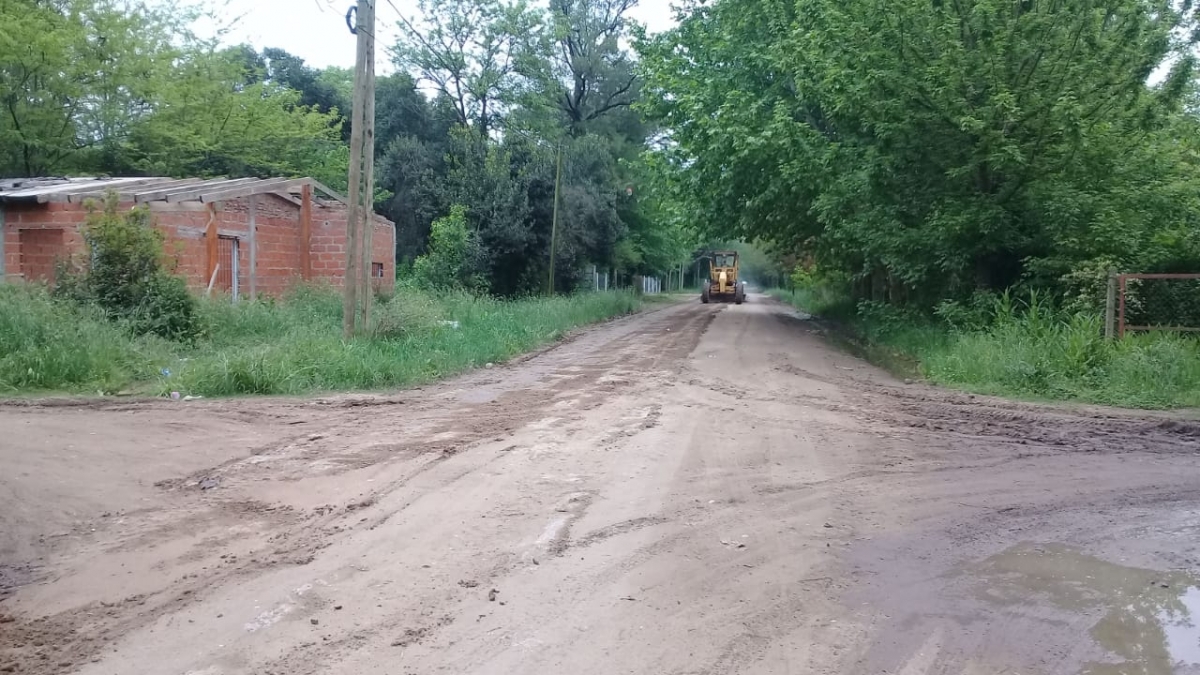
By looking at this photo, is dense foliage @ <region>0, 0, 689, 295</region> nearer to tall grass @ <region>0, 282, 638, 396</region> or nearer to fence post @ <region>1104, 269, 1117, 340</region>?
tall grass @ <region>0, 282, 638, 396</region>

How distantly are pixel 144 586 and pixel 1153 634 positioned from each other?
5.86m

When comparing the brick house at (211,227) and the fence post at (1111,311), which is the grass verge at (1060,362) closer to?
the fence post at (1111,311)

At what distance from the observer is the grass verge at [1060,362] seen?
12555 mm

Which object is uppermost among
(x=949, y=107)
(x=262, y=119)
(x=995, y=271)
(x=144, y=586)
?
(x=262, y=119)

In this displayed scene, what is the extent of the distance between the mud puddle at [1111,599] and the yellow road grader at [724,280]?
44.5m

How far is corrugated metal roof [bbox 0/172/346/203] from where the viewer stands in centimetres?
1789

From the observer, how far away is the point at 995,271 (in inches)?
762

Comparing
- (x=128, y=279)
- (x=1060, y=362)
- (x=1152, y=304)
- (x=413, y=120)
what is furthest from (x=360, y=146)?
(x=413, y=120)

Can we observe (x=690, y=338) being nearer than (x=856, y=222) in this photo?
No

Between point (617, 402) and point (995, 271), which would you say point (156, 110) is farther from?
point (995, 271)

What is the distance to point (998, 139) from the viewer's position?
1622 cm

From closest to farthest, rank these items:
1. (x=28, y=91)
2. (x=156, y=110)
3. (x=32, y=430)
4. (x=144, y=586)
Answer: (x=144, y=586), (x=32, y=430), (x=28, y=91), (x=156, y=110)

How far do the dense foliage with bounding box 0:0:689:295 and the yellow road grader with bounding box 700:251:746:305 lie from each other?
3.38 metres

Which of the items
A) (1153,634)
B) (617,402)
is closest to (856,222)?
(617,402)
